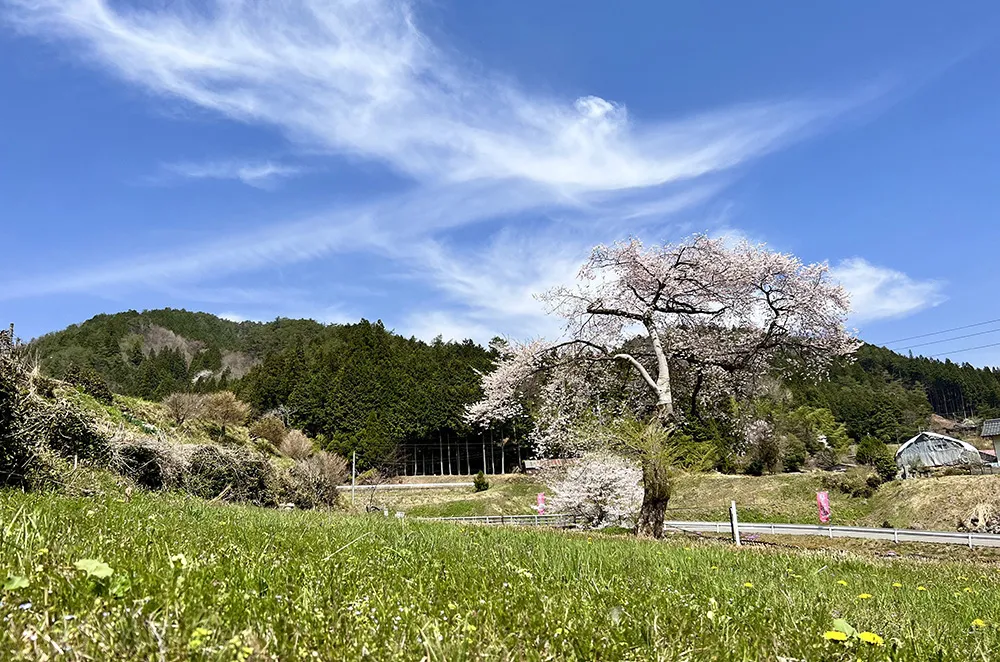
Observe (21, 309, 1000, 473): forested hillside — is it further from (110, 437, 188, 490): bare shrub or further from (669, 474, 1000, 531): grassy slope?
(110, 437, 188, 490): bare shrub

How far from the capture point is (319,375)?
73.9m

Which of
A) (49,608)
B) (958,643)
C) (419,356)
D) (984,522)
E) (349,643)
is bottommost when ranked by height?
(984,522)

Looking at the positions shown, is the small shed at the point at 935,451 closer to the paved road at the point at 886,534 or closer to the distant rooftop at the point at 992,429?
the distant rooftop at the point at 992,429

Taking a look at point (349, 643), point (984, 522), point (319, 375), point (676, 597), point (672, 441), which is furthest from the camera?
point (319, 375)

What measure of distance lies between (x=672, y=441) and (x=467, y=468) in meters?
67.1

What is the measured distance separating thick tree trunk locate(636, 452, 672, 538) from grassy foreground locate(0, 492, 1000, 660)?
309 inches

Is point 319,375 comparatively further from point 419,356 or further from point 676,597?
point 676,597

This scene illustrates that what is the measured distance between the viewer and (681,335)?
1545 cm

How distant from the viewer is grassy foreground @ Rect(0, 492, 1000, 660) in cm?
217

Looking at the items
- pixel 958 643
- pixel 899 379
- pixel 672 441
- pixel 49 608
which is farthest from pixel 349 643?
pixel 899 379

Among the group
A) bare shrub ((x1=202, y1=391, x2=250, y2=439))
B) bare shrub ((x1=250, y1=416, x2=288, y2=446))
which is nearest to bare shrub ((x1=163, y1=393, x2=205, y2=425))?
bare shrub ((x1=202, y1=391, x2=250, y2=439))

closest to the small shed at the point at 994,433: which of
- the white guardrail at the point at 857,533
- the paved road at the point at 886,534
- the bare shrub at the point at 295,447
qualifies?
the white guardrail at the point at 857,533

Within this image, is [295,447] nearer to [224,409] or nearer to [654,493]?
[224,409]

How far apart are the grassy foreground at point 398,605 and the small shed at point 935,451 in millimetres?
71323
